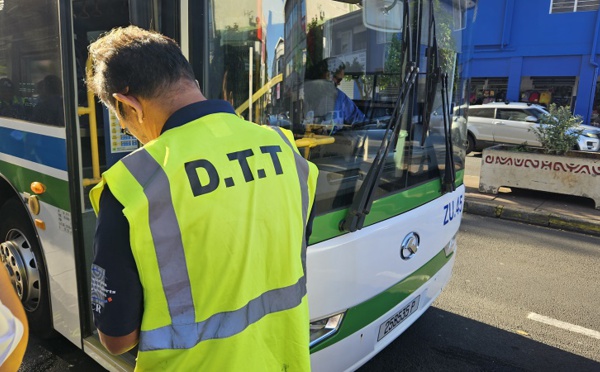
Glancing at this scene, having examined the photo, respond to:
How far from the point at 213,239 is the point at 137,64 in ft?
1.61

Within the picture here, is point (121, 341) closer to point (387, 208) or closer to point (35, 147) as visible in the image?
point (387, 208)

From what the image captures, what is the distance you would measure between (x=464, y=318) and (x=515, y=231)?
9.61 ft

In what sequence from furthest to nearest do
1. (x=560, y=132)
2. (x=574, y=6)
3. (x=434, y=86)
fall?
(x=574, y=6) < (x=560, y=132) < (x=434, y=86)

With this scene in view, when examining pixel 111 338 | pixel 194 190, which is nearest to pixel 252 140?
pixel 194 190

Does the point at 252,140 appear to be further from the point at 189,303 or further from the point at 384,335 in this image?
the point at 384,335

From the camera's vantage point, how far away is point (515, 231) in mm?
5977

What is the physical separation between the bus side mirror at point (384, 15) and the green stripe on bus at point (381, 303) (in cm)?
132

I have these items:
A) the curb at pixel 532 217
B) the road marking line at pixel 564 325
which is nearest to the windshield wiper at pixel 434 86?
the road marking line at pixel 564 325

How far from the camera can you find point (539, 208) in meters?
6.67

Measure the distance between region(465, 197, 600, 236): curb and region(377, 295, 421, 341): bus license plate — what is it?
4483 millimetres

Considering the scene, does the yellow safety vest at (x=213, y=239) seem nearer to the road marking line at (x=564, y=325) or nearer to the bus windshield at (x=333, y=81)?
the bus windshield at (x=333, y=81)

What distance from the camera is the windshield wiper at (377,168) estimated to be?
6.80ft

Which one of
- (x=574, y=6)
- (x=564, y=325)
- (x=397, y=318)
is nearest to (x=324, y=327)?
(x=397, y=318)

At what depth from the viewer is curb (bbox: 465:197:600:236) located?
6034 millimetres
